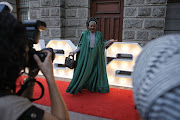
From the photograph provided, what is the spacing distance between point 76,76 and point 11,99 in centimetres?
204

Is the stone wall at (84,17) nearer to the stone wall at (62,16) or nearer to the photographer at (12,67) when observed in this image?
the stone wall at (62,16)

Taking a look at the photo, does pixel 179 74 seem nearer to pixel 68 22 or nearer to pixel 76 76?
pixel 76 76

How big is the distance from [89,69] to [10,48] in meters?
2.08

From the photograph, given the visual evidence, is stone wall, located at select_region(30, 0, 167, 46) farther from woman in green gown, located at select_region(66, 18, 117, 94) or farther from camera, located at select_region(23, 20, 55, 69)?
camera, located at select_region(23, 20, 55, 69)

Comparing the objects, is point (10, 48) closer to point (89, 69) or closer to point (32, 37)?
point (32, 37)

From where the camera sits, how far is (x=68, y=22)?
4.36m

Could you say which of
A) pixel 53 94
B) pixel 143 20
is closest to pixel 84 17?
pixel 143 20

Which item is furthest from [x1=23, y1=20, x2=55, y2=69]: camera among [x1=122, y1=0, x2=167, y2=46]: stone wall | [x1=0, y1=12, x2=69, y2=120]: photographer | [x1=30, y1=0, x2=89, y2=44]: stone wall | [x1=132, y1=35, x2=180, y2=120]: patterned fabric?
[x1=30, y1=0, x2=89, y2=44]: stone wall

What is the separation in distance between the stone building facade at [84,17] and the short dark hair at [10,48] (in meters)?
3.49

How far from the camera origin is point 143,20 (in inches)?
145

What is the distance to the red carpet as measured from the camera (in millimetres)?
Result: 2025

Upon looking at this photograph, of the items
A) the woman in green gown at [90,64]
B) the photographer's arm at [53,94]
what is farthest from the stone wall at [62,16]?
the photographer's arm at [53,94]

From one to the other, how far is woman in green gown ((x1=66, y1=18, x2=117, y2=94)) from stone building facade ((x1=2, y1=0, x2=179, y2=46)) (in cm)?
142

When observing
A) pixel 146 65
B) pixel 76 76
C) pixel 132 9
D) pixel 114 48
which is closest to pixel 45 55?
pixel 146 65
